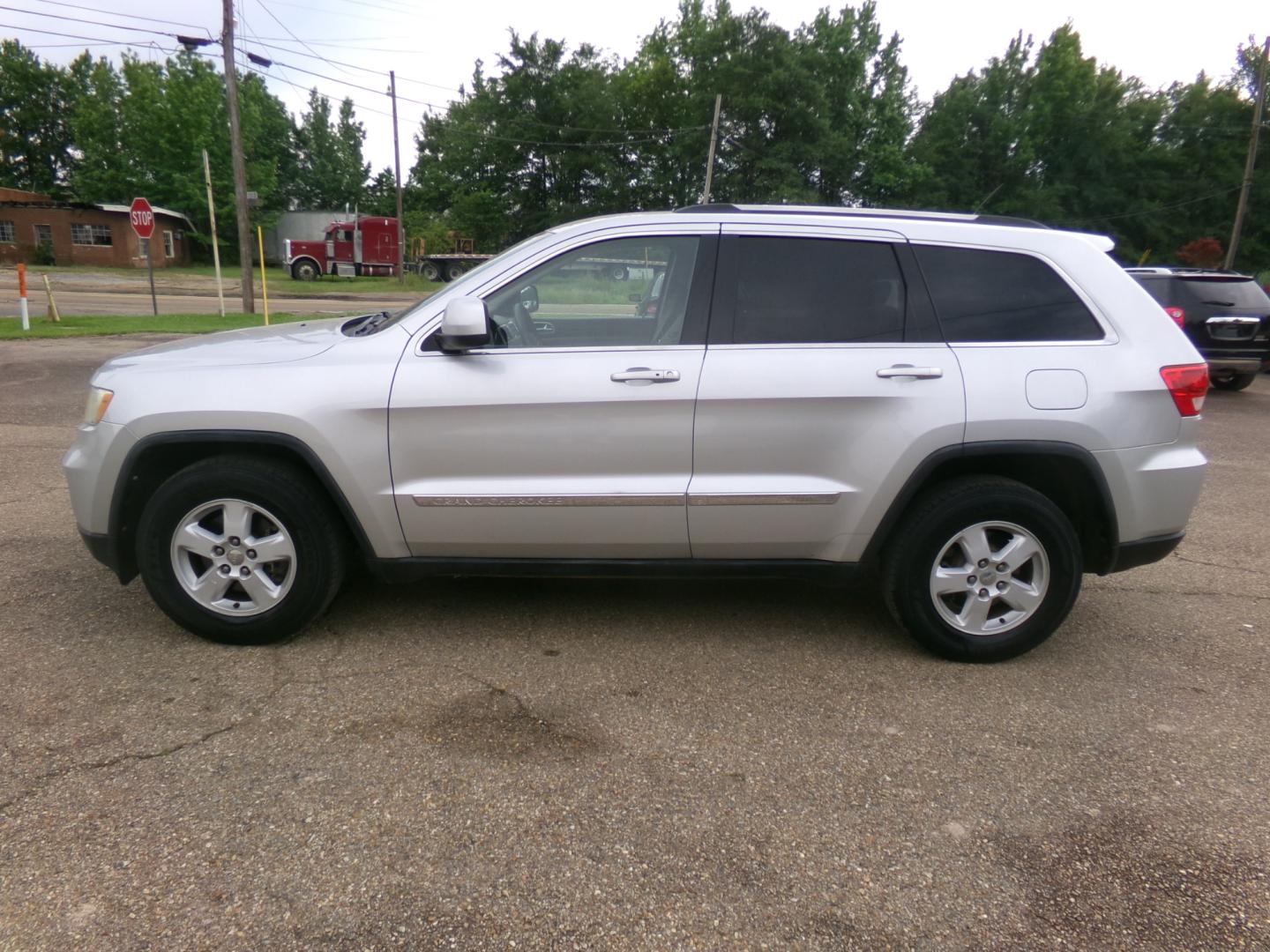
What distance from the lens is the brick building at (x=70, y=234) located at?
145ft

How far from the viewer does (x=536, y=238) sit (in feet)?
12.7

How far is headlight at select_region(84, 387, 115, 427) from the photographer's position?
3.71 m

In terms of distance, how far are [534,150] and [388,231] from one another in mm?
16226

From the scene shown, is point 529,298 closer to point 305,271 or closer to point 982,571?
point 982,571

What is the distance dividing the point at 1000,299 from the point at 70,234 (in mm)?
51401

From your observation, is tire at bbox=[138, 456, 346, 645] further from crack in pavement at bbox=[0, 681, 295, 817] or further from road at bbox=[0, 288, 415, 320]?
road at bbox=[0, 288, 415, 320]

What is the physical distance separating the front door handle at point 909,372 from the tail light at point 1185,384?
93 cm

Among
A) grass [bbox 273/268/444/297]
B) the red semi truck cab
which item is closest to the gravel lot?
grass [bbox 273/268/444/297]

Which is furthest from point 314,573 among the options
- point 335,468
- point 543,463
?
point 543,463

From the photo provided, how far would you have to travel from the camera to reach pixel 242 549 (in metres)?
3.71

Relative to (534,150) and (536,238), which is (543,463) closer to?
(536,238)

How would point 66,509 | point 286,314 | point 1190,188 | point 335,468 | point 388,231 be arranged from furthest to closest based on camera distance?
point 1190,188 → point 388,231 → point 286,314 → point 66,509 → point 335,468

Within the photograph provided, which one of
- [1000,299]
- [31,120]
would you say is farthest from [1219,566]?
[31,120]

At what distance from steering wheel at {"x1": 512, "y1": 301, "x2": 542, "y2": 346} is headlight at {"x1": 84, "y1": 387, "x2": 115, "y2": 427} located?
5.42 feet
